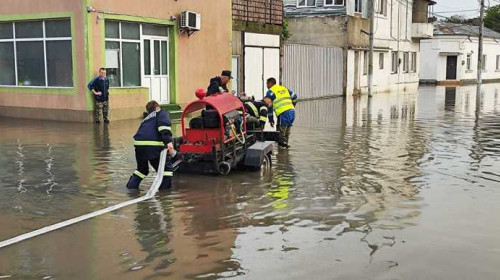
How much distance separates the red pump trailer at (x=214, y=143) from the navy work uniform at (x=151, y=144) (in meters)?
0.68

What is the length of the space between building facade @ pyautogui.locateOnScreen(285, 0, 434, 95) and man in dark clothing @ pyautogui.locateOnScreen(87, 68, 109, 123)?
18.8 meters

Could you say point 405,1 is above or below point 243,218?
above

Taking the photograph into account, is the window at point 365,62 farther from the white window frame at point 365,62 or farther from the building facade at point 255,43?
the building facade at point 255,43

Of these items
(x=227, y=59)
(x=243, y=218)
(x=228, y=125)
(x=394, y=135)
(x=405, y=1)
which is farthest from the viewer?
(x=405, y=1)

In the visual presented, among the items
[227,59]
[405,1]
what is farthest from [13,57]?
[405,1]

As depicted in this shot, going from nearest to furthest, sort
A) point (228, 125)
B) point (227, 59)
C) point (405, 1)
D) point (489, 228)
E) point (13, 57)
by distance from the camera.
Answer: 1. point (489, 228)
2. point (228, 125)
3. point (13, 57)
4. point (227, 59)
5. point (405, 1)

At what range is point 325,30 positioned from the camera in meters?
33.2

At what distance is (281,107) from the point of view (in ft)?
40.7

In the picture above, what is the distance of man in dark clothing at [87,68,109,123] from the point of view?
16344 mm

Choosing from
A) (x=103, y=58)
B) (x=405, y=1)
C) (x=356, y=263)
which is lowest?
(x=356, y=263)

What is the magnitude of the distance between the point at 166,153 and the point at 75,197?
1407 mm

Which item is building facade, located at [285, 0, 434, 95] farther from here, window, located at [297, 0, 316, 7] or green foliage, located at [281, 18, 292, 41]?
green foliage, located at [281, 18, 292, 41]

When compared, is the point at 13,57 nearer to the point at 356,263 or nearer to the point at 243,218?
the point at 243,218

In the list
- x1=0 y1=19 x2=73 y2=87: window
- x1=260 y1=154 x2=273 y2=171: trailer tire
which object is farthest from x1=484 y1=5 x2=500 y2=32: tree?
x1=260 y1=154 x2=273 y2=171: trailer tire
